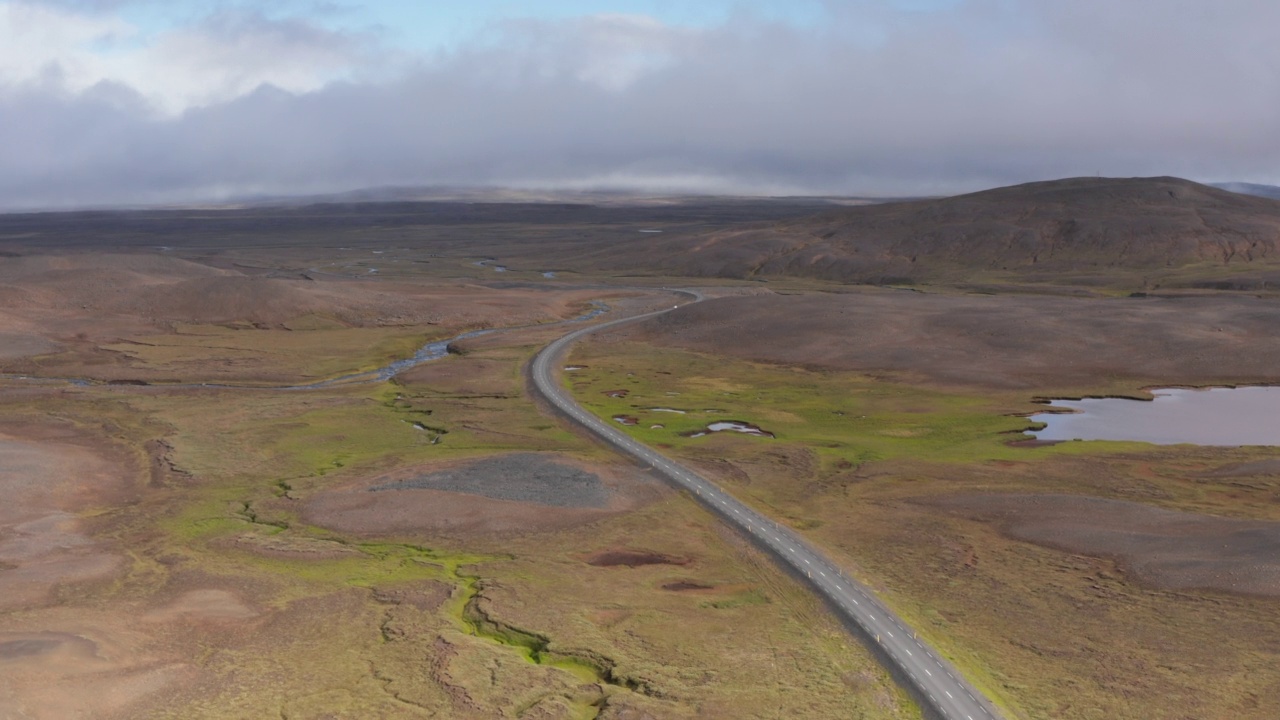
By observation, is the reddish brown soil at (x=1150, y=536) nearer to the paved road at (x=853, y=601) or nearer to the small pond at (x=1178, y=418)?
the paved road at (x=853, y=601)

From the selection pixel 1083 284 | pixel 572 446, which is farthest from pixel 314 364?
pixel 1083 284

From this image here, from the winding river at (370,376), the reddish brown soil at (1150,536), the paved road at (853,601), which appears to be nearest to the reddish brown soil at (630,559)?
the paved road at (853,601)

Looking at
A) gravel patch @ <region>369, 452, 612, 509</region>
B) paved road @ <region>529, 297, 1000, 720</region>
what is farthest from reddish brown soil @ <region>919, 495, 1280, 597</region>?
gravel patch @ <region>369, 452, 612, 509</region>

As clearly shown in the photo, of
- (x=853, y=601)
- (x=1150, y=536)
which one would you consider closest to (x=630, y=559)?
(x=853, y=601)

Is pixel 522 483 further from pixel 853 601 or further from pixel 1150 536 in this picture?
pixel 1150 536

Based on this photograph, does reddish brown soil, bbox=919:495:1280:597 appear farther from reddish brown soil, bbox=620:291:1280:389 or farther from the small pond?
reddish brown soil, bbox=620:291:1280:389
